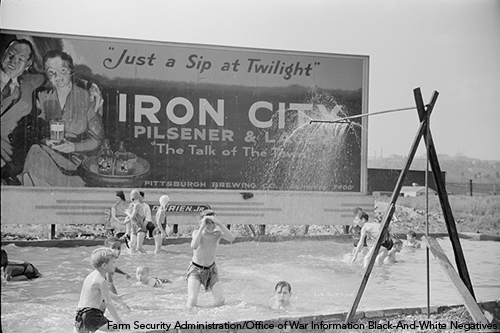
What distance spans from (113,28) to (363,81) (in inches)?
95.4

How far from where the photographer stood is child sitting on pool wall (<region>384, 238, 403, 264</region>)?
547 cm

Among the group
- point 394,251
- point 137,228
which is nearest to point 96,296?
point 137,228

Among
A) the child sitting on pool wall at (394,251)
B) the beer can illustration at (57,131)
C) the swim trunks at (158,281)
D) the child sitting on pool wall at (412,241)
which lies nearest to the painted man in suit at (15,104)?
the beer can illustration at (57,131)

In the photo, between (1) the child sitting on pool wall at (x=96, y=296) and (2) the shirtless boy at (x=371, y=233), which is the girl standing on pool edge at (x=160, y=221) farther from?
(2) the shirtless boy at (x=371, y=233)

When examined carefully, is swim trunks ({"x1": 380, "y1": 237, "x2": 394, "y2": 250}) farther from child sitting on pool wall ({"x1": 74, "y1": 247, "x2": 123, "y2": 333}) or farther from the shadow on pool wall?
child sitting on pool wall ({"x1": 74, "y1": 247, "x2": 123, "y2": 333})

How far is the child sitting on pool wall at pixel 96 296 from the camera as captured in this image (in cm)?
330

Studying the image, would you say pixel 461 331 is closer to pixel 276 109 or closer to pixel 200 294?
pixel 200 294

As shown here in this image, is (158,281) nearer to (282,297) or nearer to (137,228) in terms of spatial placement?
(137,228)

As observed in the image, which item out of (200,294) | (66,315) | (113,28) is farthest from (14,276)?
(113,28)

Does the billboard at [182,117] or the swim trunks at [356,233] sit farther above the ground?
the billboard at [182,117]

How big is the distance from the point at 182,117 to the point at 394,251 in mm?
2461

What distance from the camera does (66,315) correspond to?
3.81 m

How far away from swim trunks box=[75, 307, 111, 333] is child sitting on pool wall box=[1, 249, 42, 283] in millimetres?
1085

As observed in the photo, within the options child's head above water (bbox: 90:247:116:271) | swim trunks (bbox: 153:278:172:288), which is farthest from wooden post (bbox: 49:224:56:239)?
child's head above water (bbox: 90:247:116:271)
